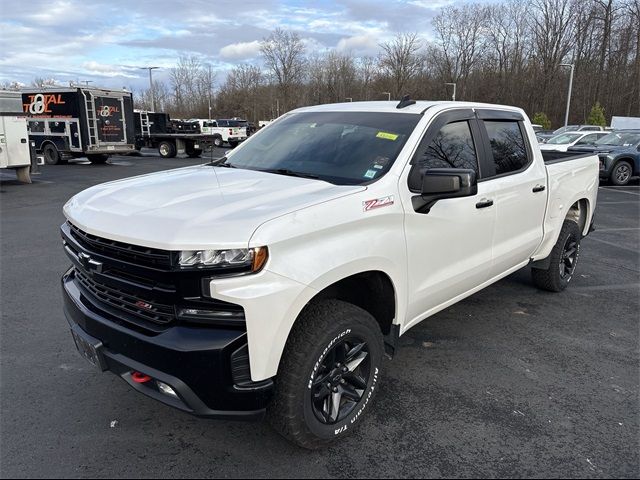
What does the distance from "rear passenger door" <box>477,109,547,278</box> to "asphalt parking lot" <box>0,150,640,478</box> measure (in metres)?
0.76

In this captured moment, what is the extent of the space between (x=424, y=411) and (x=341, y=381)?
0.73 m

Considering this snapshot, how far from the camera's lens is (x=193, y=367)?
2232 millimetres

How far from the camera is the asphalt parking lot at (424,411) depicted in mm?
2682

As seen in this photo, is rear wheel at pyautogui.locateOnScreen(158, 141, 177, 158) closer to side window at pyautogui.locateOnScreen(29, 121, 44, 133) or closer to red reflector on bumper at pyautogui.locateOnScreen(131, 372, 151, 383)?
side window at pyautogui.locateOnScreen(29, 121, 44, 133)

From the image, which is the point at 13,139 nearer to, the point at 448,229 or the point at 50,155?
the point at 50,155

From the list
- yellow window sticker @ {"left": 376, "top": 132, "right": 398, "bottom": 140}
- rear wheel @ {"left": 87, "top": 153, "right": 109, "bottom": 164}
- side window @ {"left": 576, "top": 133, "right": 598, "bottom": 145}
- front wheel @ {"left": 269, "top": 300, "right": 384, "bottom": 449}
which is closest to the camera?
front wheel @ {"left": 269, "top": 300, "right": 384, "bottom": 449}

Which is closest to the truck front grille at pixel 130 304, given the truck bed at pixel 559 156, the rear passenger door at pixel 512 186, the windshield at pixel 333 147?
the windshield at pixel 333 147

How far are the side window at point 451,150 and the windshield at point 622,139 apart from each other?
1546 centimetres

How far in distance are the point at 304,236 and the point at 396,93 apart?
238 ft

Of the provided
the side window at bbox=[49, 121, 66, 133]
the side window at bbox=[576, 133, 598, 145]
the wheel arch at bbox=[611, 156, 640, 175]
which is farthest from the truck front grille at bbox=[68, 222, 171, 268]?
the side window at bbox=[576, 133, 598, 145]

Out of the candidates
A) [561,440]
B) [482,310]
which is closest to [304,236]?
[561,440]

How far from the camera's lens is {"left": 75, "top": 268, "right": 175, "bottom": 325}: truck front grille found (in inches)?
93.4

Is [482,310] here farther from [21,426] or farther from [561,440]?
[21,426]

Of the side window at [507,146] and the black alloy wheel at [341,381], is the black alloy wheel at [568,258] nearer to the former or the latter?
the side window at [507,146]
